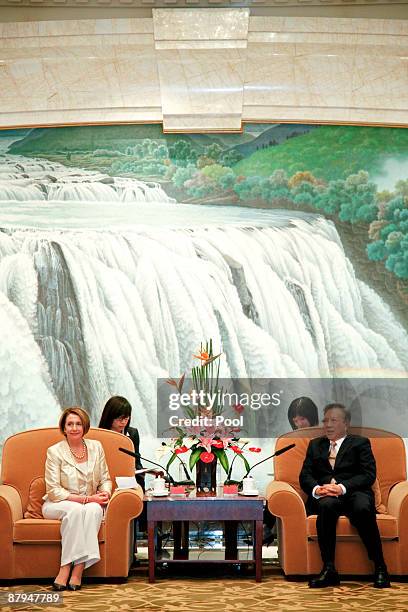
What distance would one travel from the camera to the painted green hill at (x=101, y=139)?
8258 millimetres

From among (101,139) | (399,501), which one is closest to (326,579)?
(399,501)

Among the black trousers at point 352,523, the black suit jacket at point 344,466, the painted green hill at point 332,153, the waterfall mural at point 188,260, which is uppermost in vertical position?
the painted green hill at point 332,153

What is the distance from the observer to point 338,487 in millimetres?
5938

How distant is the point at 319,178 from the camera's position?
8242mm

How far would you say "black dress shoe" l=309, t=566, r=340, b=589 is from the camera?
5578 mm

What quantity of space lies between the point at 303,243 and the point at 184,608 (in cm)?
409

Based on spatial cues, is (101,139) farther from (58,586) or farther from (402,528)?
(402,528)

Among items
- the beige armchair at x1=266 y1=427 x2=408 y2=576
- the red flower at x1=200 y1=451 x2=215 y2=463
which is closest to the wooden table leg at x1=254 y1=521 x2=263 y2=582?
the beige armchair at x1=266 y1=427 x2=408 y2=576

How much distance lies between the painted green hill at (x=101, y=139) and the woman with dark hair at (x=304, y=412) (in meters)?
2.58

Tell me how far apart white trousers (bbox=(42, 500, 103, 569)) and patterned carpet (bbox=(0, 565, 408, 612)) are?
0.21 meters

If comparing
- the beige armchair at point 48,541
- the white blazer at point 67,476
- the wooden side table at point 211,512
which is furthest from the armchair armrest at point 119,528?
the white blazer at point 67,476

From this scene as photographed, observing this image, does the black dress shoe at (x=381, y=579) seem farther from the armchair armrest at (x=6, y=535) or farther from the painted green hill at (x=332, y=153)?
the painted green hill at (x=332, y=153)

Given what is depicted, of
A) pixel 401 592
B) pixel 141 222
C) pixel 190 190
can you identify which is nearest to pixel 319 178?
pixel 190 190

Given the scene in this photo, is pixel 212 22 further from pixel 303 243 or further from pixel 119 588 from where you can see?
pixel 119 588
